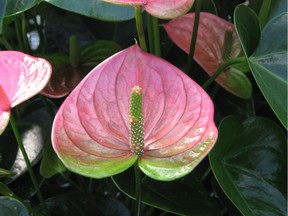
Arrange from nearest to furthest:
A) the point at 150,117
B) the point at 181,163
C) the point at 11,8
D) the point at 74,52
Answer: the point at 181,163 → the point at 150,117 → the point at 11,8 → the point at 74,52

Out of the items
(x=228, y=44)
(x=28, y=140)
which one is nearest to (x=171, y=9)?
(x=228, y=44)

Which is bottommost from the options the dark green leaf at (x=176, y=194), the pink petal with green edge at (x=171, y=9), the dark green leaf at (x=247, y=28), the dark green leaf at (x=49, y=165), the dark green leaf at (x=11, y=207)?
the dark green leaf at (x=176, y=194)

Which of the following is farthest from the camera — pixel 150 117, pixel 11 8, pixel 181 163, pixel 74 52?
pixel 74 52

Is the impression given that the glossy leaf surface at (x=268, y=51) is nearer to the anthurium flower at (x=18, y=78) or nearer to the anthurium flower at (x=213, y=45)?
the anthurium flower at (x=213, y=45)

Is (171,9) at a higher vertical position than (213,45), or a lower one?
higher

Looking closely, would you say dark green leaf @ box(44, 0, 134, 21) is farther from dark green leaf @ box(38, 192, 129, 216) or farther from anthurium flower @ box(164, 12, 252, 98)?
dark green leaf @ box(38, 192, 129, 216)

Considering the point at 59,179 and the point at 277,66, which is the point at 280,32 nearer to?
the point at 277,66

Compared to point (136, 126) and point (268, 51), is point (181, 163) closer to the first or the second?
point (136, 126)

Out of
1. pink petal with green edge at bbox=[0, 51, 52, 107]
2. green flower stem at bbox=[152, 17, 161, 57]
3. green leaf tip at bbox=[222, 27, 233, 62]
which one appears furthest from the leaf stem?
pink petal with green edge at bbox=[0, 51, 52, 107]

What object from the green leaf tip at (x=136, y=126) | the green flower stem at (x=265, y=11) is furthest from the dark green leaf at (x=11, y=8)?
the green flower stem at (x=265, y=11)
